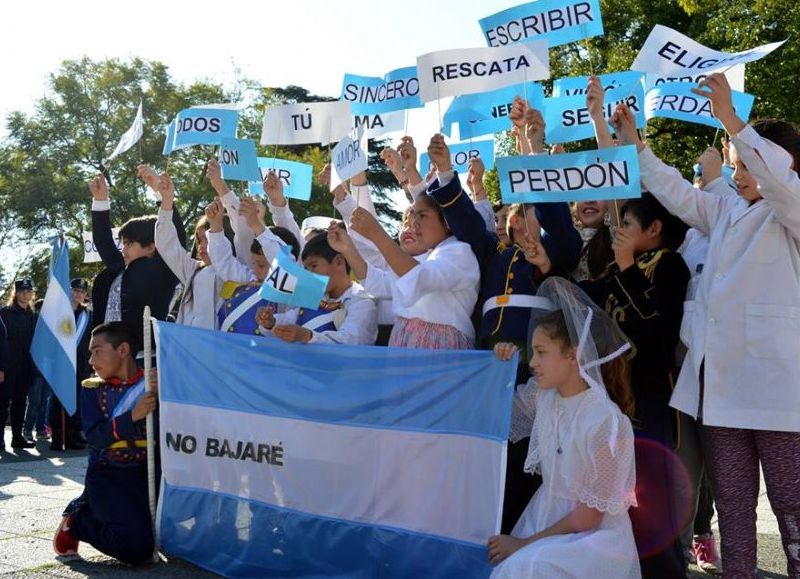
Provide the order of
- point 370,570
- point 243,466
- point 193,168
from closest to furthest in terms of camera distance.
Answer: point 370,570 < point 243,466 < point 193,168

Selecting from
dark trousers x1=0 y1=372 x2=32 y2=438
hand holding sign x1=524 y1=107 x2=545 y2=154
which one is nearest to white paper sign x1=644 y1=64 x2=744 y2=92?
hand holding sign x1=524 y1=107 x2=545 y2=154

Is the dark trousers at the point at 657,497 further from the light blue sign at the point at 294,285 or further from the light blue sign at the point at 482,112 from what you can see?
the light blue sign at the point at 482,112

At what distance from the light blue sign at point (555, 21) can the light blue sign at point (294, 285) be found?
2021 millimetres

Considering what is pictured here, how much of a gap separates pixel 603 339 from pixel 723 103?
1.10 metres

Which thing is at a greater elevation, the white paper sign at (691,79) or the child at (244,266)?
the white paper sign at (691,79)

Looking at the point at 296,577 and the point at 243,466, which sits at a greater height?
the point at 243,466

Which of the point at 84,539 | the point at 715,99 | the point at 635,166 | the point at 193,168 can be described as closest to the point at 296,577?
the point at 84,539

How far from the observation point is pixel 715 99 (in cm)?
431

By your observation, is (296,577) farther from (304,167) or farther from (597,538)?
(304,167)

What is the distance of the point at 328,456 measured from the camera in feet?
17.0

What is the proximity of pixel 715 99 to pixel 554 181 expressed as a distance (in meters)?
0.79

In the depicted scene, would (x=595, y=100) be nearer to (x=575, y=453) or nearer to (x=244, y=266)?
(x=575, y=453)

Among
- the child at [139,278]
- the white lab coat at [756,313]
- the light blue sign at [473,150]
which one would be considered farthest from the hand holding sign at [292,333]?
the light blue sign at [473,150]

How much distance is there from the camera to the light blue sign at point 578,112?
242 inches
